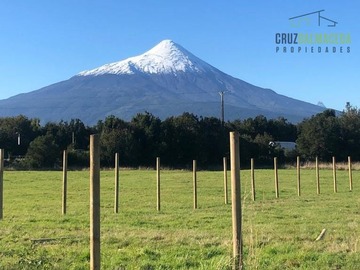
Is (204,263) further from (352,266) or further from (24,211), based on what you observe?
(24,211)

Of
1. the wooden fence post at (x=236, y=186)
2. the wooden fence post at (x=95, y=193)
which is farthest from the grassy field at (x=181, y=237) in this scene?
the wooden fence post at (x=95, y=193)

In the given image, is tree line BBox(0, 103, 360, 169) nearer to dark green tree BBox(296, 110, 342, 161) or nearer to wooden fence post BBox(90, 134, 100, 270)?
dark green tree BBox(296, 110, 342, 161)

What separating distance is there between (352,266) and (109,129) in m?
57.6

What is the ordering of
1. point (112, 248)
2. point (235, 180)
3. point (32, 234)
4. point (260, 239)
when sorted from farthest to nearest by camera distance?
point (32, 234), point (260, 239), point (112, 248), point (235, 180)

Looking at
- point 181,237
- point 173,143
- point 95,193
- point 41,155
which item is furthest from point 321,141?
point 95,193

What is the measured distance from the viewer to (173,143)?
61.3m

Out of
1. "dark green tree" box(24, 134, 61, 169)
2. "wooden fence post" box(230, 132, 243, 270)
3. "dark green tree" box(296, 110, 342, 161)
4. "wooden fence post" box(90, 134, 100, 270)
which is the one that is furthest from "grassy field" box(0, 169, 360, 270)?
"dark green tree" box(296, 110, 342, 161)

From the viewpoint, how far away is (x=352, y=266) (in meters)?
6.07

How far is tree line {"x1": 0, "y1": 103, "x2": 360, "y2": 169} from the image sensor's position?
5788 cm

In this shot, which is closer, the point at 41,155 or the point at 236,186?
the point at 236,186

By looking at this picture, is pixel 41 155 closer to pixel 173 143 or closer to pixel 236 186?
pixel 173 143

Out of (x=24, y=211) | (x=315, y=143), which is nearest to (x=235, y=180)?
(x=24, y=211)

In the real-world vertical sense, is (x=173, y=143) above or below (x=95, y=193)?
above

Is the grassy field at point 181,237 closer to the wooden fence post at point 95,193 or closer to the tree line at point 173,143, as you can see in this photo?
the wooden fence post at point 95,193
